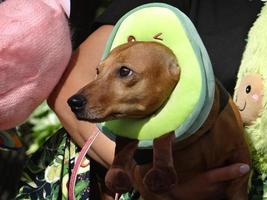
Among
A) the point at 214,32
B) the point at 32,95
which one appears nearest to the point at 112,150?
the point at 32,95

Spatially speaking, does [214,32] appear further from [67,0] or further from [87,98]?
[87,98]

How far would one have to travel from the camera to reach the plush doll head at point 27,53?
3.78 feet

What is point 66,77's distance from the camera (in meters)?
1.27

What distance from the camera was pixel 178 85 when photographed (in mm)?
861

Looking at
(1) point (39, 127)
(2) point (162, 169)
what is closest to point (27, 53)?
(1) point (39, 127)

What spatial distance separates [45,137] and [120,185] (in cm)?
53

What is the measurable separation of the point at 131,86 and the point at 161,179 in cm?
14

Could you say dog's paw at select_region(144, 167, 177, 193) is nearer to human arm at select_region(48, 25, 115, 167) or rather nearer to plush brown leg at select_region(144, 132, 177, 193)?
plush brown leg at select_region(144, 132, 177, 193)

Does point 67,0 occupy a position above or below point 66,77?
above

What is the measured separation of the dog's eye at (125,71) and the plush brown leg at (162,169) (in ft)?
0.34

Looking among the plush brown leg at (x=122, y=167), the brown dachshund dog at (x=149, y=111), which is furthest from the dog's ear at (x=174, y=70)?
the plush brown leg at (x=122, y=167)

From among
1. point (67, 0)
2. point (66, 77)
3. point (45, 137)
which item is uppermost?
point (67, 0)

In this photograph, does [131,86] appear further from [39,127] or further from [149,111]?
[39,127]

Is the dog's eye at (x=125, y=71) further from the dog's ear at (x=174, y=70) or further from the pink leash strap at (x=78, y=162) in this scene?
the pink leash strap at (x=78, y=162)
